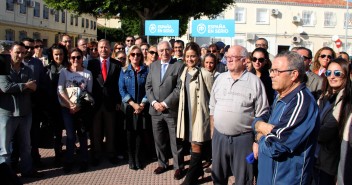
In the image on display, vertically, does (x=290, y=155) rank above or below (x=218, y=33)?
below

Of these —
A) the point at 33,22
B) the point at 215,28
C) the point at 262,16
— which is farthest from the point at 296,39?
the point at 33,22

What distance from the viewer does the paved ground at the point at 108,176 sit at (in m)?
5.58

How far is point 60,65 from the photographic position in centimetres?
627

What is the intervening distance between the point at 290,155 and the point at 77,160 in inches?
185

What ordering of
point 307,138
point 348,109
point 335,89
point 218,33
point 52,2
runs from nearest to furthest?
point 307,138
point 348,109
point 335,89
point 218,33
point 52,2

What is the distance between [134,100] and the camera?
6.20 meters

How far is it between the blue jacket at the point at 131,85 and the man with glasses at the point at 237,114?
211cm

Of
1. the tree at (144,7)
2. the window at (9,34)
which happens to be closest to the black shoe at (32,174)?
the tree at (144,7)

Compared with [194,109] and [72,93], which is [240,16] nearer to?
[72,93]

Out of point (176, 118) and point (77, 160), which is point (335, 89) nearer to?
point (176, 118)

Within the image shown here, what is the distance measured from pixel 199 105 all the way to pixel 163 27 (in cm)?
744

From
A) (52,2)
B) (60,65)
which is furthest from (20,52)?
(52,2)

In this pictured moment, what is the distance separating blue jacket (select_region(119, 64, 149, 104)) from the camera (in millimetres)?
6125

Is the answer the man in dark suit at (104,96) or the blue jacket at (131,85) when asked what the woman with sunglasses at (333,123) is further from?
the man in dark suit at (104,96)
